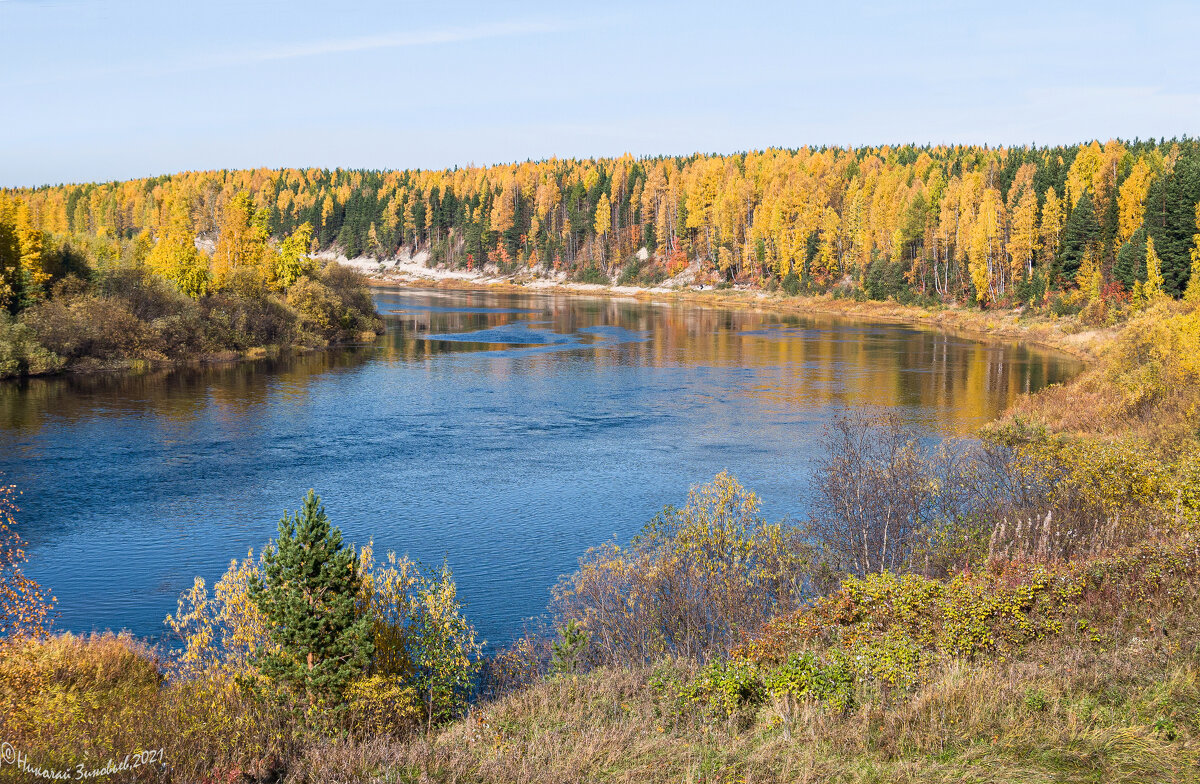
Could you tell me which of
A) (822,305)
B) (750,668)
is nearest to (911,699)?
(750,668)

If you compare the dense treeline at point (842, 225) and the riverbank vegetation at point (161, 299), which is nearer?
the riverbank vegetation at point (161, 299)

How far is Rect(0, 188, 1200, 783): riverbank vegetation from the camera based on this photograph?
499 inches

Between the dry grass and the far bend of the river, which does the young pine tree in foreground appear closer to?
the dry grass

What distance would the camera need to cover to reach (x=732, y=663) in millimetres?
16219

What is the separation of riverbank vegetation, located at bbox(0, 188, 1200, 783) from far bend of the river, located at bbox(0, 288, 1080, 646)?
2.97 meters

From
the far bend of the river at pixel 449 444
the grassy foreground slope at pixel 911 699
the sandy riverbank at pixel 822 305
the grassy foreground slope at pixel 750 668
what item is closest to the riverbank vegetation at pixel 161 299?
the far bend of the river at pixel 449 444

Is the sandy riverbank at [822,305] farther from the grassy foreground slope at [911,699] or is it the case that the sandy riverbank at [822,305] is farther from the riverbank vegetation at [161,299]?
the grassy foreground slope at [911,699]

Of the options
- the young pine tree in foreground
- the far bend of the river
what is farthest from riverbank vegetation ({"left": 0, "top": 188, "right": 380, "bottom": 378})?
the young pine tree in foreground

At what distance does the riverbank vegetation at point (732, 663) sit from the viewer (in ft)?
41.6

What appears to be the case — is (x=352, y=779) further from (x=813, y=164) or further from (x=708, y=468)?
(x=813, y=164)

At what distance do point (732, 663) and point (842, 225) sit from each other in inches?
4788

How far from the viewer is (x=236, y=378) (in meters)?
68.0

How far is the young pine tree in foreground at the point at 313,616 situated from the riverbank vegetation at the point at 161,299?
52.1 metres

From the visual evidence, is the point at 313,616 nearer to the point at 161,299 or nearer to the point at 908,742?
the point at 908,742
